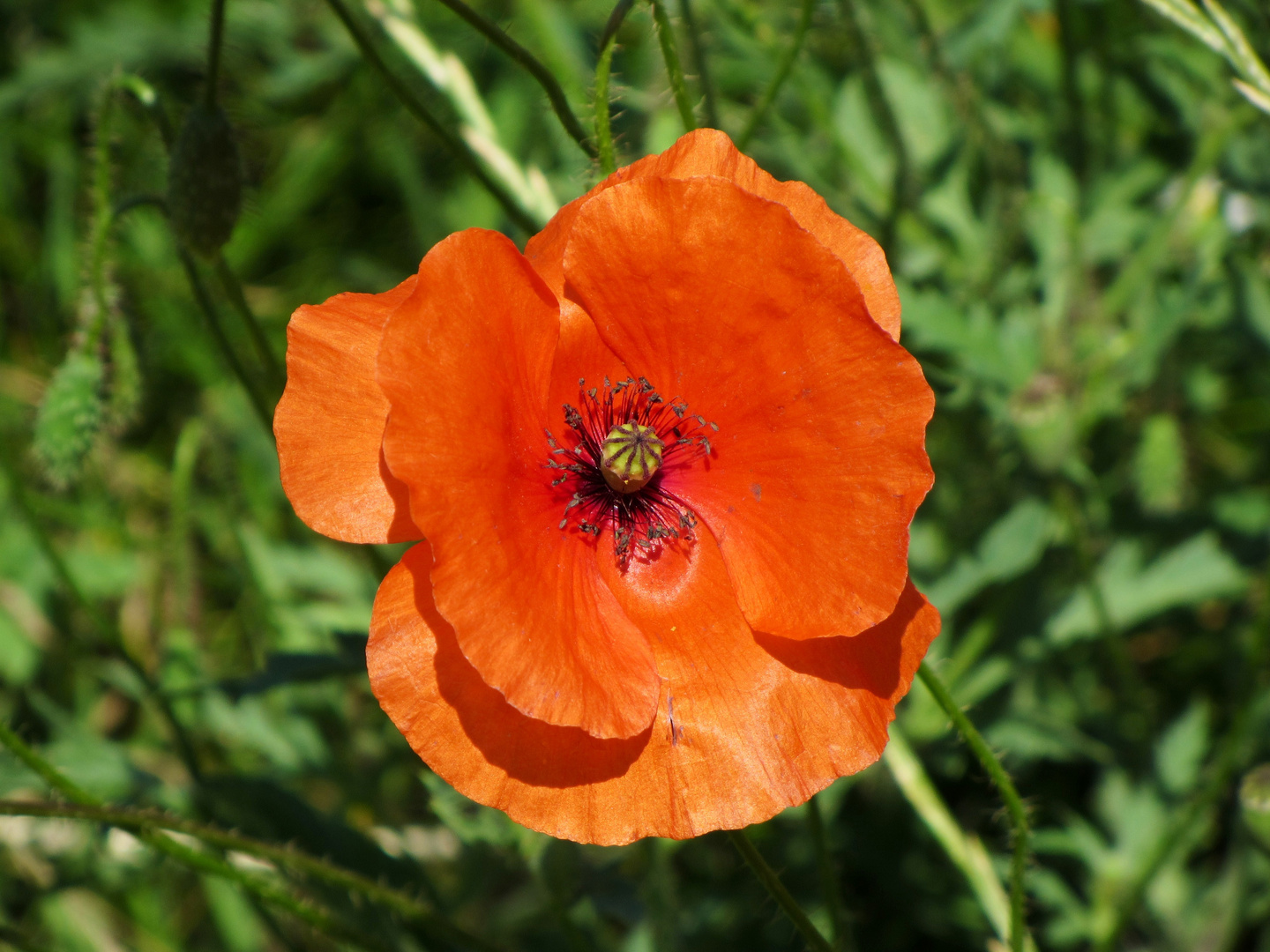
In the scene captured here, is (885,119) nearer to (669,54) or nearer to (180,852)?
(669,54)

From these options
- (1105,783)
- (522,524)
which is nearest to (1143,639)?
(1105,783)

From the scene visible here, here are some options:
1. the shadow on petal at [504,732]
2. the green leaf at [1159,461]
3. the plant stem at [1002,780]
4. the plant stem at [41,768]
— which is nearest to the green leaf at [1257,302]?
the green leaf at [1159,461]

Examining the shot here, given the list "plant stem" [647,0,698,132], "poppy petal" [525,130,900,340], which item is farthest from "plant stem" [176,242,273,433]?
"plant stem" [647,0,698,132]

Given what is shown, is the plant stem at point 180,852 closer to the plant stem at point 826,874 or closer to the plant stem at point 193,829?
the plant stem at point 193,829

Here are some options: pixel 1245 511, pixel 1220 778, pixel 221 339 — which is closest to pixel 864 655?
pixel 1220 778

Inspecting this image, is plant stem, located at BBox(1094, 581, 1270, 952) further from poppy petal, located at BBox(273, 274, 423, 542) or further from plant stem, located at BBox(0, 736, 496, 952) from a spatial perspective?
poppy petal, located at BBox(273, 274, 423, 542)
